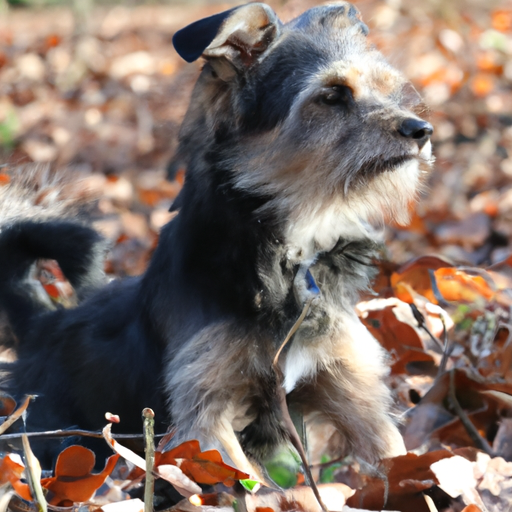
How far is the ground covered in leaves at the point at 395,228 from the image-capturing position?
248cm

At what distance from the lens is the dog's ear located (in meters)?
2.71

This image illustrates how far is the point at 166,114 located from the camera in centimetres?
641

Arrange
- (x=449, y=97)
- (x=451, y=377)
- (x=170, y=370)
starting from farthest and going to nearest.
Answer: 1. (x=449, y=97)
2. (x=451, y=377)
3. (x=170, y=370)

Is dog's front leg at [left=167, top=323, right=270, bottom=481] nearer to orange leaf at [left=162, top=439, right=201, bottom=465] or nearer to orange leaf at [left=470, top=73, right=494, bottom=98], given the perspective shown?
orange leaf at [left=162, top=439, right=201, bottom=465]

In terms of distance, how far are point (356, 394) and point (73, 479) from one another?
4.51 ft

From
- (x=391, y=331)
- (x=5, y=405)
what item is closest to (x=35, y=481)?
(x=5, y=405)

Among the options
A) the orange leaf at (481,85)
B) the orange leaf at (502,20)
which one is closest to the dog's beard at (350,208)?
the orange leaf at (481,85)

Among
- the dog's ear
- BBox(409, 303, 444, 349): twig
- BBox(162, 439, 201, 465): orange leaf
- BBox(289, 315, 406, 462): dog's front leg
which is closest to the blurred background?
the dog's ear

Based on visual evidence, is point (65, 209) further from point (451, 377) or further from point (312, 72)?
point (451, 377)

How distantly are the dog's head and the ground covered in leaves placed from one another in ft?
1.97

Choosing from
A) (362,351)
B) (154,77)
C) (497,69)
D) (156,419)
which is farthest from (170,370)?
(154,77)

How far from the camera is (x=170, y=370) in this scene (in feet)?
9.91

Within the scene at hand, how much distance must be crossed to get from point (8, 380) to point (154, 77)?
710 cm

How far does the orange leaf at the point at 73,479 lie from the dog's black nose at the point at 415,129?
171 centimetres
